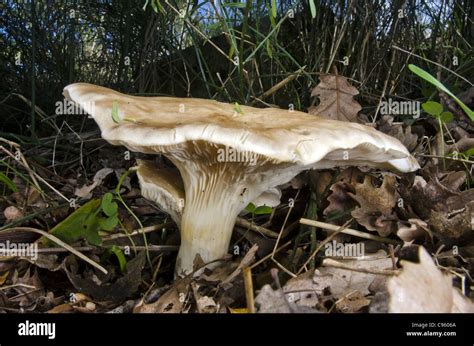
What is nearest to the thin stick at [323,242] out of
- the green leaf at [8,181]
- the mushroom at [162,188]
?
the mushroom at [162,188]

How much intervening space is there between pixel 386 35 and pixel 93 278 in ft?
8.15

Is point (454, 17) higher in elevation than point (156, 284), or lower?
higher

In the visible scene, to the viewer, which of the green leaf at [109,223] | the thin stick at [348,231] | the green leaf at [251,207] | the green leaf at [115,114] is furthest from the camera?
the green leaf at [251,207]

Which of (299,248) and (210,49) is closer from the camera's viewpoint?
(299,248)

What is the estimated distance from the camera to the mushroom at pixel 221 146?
1363 mm

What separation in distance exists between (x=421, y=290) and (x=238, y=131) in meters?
0.66

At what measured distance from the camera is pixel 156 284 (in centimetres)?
190

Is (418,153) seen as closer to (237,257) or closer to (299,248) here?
(299,248)

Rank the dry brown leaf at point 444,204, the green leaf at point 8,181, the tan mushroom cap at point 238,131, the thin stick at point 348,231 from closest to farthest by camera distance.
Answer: the tan mushroom cap at point 238,131, the dry brown leaf at point 444,204, the thin stick at point 348,231, the green leaf at point 8,181

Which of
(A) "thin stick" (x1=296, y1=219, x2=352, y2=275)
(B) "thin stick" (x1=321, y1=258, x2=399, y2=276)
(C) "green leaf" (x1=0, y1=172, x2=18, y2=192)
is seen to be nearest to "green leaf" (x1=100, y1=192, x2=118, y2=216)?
(C) "green leaf" (x1=0, y1=172, x2=18, y2=192)

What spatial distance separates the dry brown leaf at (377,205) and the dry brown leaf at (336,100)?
482 mm

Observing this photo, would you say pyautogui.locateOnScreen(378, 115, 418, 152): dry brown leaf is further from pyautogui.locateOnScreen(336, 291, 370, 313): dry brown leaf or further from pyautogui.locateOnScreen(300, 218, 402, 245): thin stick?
pyautogui.locateOnScreen(336, 291, 370, 313): dry brown leaf

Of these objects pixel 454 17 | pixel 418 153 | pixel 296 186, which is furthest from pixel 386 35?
pixel 296 186

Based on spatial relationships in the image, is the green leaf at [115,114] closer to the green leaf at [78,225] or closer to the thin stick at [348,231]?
the green leaf at [78,225]
